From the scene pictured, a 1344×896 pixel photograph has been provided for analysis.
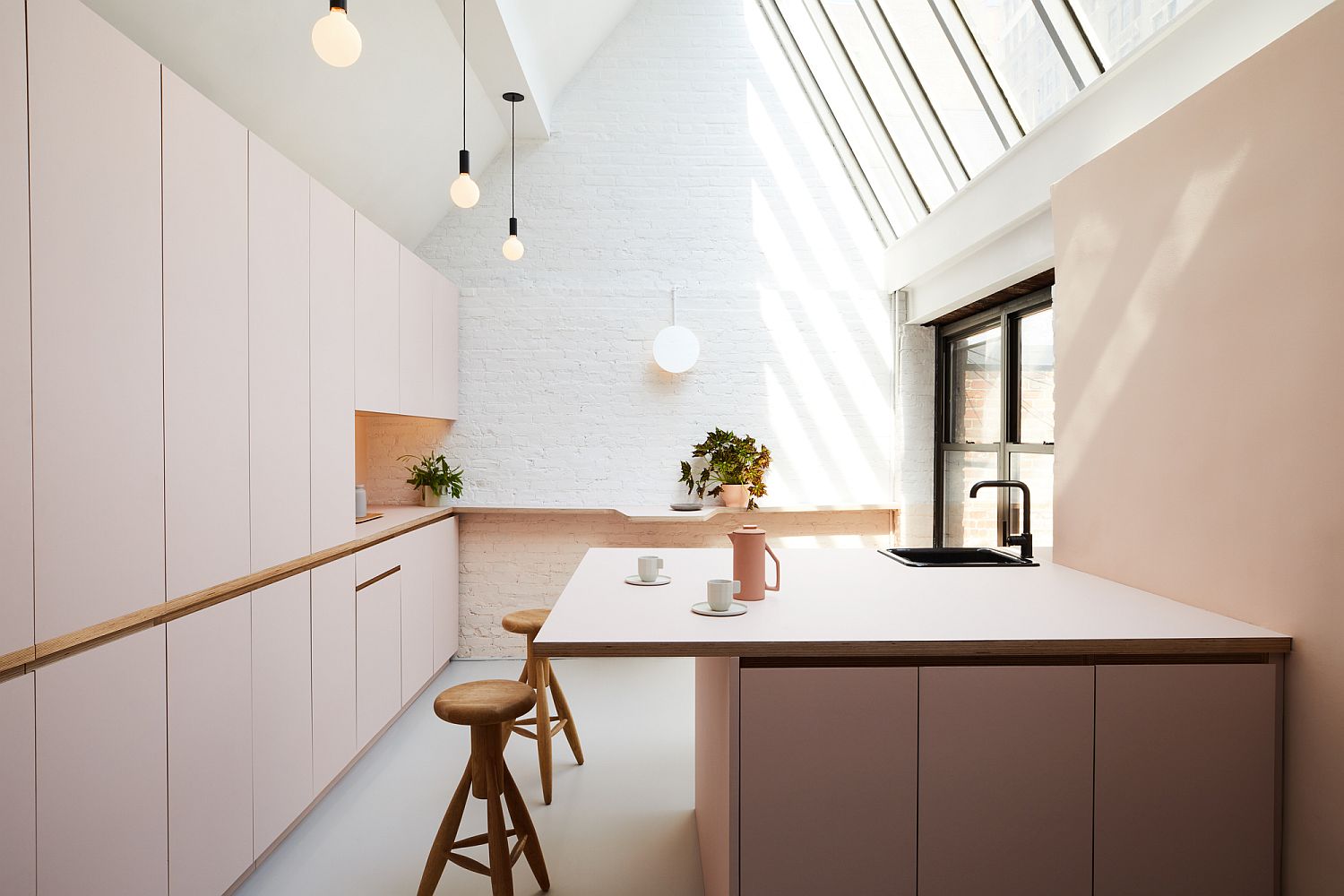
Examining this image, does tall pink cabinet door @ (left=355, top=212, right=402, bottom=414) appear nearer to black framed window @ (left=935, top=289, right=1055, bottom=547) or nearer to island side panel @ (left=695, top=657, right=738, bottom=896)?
island side panel @ (left=695, top=657, right=738, bottom=896)

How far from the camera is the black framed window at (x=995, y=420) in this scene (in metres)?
3.36

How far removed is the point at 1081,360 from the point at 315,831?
2932mm

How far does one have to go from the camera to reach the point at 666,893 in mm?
2230

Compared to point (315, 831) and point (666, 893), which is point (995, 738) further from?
point (315, 831)

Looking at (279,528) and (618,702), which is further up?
(279,528)

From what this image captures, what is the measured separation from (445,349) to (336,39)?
2.78 m

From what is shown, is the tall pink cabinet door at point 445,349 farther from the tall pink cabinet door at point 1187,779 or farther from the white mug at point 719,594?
the tall pink cabinet door at point 1187,779

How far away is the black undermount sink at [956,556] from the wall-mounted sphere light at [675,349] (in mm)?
2084

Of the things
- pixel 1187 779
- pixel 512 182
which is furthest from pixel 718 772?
pixel 512 182

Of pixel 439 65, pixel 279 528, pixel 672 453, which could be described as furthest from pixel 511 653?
pixel 439 65

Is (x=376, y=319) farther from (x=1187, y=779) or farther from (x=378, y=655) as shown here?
(x=1187, y=779)

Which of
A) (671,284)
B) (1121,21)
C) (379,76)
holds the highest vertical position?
(379,76)

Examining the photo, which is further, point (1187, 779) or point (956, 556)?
point (956, 556)

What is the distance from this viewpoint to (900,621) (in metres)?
1.77
